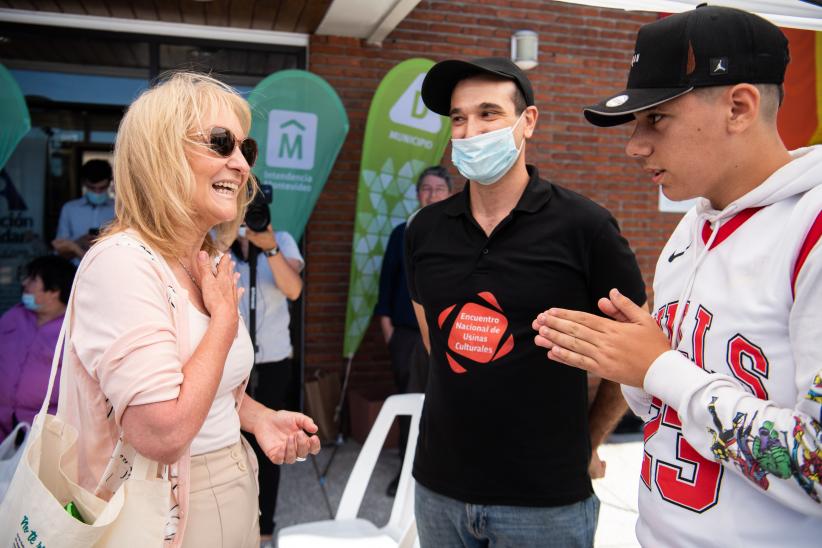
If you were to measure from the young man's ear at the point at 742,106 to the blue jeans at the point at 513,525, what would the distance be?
979 millimetres

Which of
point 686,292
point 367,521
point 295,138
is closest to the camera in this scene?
point 686,292

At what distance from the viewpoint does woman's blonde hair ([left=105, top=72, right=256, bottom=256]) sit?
1.32 m

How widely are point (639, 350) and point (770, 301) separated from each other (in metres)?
0.20

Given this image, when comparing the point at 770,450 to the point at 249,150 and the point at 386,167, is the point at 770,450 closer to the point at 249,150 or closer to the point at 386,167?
the point at 249,150

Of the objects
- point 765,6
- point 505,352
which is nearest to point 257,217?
point 505,352

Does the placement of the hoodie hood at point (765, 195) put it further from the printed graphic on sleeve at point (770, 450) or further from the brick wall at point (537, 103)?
the brick wall at point (537, 103)

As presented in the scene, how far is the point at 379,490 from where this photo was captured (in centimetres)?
409

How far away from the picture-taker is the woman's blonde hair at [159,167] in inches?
52.1

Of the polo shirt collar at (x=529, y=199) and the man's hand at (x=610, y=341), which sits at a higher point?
the polo shirt collar at (x=529, y=199)

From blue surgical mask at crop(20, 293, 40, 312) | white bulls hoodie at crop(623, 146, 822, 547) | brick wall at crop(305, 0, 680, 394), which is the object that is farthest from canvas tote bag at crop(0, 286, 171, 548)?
brick wall at crop(305, 0, 680, 394)

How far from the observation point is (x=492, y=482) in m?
1.55

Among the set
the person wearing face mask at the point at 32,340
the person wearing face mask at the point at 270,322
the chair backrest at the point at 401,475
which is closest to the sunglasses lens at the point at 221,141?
the chair backrest at the point at 401,475

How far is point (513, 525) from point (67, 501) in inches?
38.6

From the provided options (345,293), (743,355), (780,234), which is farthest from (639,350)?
(345,293)
